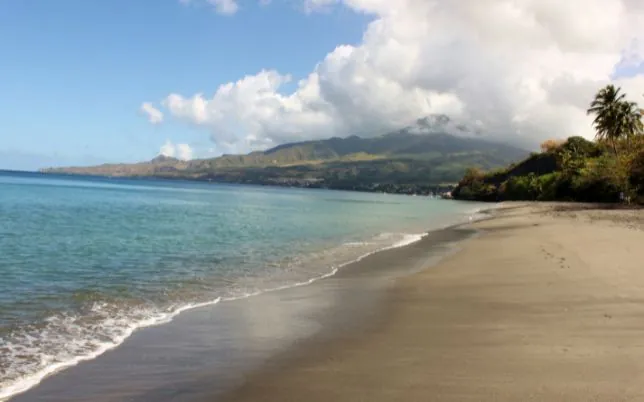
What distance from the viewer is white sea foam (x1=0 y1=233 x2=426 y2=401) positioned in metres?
7.89

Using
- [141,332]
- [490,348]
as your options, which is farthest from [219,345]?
[490,348]

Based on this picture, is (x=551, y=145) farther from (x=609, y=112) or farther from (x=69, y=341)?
(x=69, y=341)

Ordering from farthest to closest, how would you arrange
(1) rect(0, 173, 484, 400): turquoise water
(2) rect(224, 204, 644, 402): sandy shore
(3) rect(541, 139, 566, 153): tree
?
(3) rect(541, 139, 566, 153): tree
(1) rect(0, 173, 484, 400): turquoise water
(2) rect(224, 204, 644, 402): sandy shore

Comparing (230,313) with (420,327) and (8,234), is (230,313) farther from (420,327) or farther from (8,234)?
(8,234)

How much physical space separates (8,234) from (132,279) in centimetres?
1711

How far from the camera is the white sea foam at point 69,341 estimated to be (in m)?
7.89

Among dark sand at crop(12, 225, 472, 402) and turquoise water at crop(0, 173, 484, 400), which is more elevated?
dark sand at crop(12, 225, 472, 402)

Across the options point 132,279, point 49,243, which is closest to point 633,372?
point 132,279

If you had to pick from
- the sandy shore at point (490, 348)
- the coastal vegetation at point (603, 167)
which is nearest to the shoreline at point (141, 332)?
the sandy shore at point (490, 348)

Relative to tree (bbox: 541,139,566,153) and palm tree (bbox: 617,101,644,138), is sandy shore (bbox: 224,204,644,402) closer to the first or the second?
palm tree (bbox: 617,101,644,138)

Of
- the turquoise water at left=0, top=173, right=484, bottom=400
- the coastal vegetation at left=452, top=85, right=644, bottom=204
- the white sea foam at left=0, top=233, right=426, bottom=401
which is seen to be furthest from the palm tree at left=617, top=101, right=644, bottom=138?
the white sea foam at left=0, top=233, right=426, bottom=401

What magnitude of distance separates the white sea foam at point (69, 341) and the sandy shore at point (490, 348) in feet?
10.8

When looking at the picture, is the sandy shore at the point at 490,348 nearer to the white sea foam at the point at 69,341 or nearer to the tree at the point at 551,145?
the white sea foam at the point at 69,341

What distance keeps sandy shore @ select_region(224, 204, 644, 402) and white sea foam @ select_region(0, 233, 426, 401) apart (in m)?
3.29
